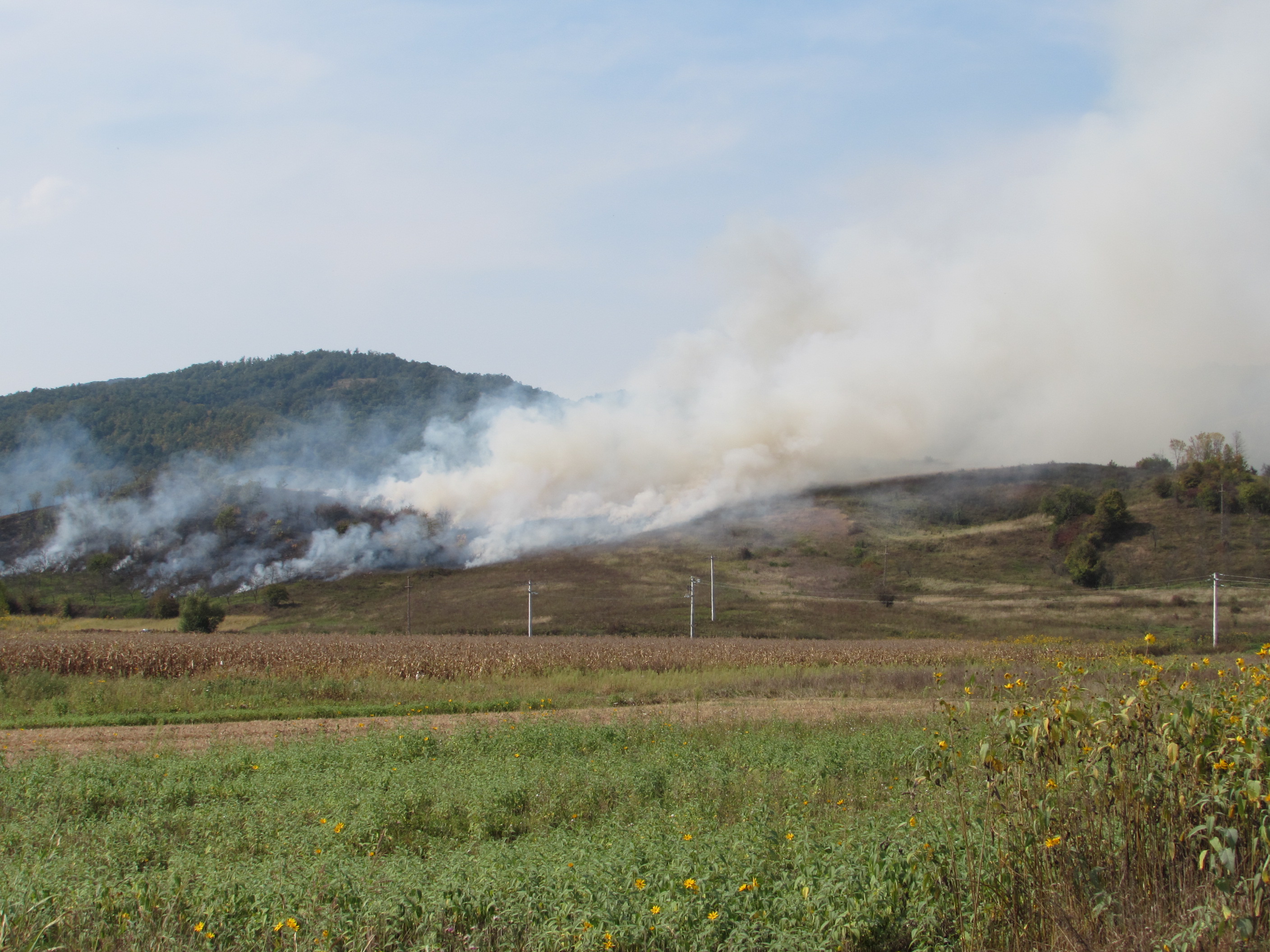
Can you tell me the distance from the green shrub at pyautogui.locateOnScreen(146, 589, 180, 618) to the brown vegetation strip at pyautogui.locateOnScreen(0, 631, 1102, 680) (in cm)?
3447

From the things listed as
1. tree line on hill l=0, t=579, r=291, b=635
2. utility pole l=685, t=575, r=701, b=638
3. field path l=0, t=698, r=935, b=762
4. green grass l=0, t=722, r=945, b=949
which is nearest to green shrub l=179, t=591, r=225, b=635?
tree line on hill l=0, t=579, r=291, b=635

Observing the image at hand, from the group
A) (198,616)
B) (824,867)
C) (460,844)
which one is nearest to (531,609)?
(198,616)

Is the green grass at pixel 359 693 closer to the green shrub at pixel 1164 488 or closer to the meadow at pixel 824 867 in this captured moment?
the meadow at pixel 824 867

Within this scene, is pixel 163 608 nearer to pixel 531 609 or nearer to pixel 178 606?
pixel 178 606

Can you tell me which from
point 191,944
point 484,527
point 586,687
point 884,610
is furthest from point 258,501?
point 191,944

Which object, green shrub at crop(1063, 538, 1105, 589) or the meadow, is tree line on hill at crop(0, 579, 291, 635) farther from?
green shrub at crop(1063, 538, 1105, 589)

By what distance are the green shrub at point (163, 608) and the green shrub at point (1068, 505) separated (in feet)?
320

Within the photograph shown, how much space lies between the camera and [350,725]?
64.1 ft

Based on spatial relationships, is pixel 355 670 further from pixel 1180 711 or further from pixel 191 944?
pixel 1180 711

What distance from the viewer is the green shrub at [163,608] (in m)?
77.2

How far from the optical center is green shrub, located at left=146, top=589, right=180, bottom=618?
253 feet

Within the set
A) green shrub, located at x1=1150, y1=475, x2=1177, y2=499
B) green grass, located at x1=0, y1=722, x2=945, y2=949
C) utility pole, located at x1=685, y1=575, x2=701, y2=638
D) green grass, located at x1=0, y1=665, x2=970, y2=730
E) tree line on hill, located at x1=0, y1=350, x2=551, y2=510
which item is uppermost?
tree line on hill, located at x1=0, y1=350, x2=551, y2=510

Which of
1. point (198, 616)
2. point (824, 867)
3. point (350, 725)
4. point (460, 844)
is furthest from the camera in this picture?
point (198, 616)

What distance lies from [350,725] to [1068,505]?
347ft
